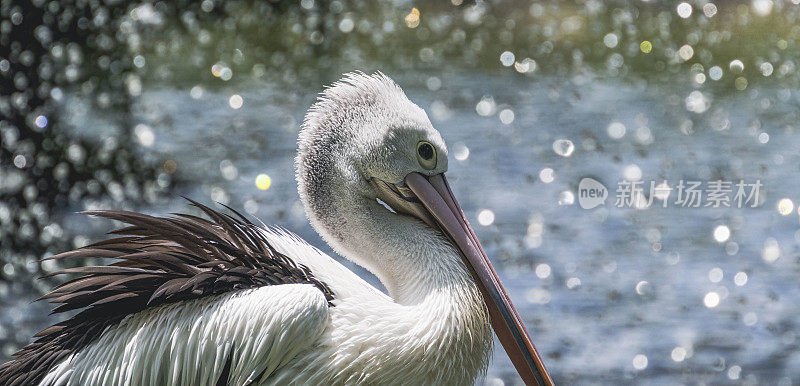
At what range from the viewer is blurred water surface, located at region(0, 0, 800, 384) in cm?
347

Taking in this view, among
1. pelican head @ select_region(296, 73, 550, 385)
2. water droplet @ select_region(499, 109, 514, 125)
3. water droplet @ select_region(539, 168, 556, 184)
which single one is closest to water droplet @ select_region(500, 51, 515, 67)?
water droplet @ select_region(499, 109, 514, 125)

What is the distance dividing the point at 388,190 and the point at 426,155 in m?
0.12

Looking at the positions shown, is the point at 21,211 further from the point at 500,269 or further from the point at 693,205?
the point at 693,205

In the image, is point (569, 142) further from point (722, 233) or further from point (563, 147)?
point (722, 233)

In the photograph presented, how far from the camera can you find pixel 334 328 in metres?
1.71

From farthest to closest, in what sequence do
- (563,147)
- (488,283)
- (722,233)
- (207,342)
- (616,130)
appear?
(616,130) → (563,147) → (722,233) → (488,283) → (207,342)

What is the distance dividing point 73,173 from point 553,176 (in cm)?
237

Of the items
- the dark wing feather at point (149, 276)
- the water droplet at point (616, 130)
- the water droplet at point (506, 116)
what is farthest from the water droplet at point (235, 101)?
the dark wing feather at point (149, 276)

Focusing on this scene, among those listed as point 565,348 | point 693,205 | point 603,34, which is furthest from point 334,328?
point 603,34

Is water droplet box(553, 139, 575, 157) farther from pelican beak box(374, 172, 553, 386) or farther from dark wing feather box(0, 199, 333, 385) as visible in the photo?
dark wing feather box(0, 199, 333, 385)

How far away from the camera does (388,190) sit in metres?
1.91

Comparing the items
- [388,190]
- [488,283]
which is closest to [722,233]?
[488,283]

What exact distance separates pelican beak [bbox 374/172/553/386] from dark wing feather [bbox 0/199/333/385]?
30 cm

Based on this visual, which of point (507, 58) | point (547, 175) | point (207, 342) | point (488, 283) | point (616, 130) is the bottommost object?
point (207, 342)
